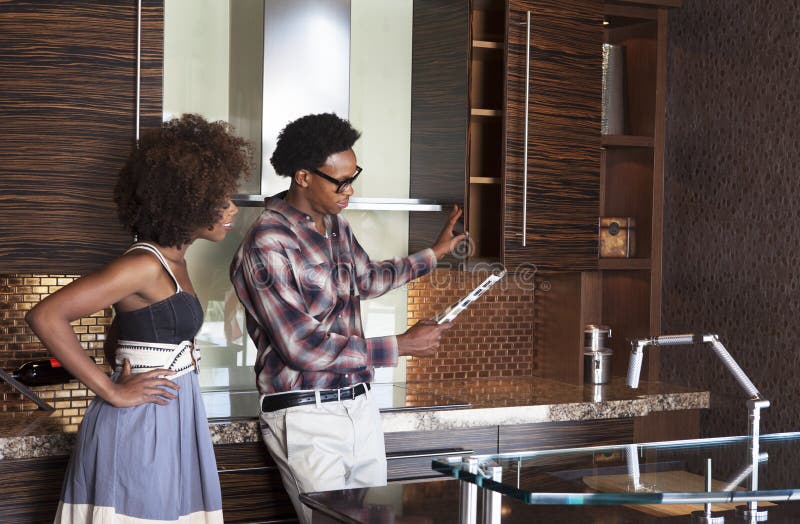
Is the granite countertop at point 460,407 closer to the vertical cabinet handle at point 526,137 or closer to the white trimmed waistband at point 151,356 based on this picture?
the white trimmed waistband at point 151,356

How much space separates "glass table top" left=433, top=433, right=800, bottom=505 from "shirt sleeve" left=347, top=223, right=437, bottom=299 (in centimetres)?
122

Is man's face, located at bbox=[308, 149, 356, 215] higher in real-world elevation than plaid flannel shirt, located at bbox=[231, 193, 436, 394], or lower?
higher

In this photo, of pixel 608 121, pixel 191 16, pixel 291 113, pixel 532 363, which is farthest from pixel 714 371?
pixel 191 16

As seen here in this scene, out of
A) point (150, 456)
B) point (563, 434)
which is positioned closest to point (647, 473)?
point (150, 456)

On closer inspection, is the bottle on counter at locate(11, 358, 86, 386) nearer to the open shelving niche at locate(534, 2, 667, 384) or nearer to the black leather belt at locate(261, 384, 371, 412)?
the black leather belt at locate(261, 384, 371, 412)

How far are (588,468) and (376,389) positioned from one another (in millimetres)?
1702

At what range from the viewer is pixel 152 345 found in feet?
7.90

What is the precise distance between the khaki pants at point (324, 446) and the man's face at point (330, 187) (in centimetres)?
54

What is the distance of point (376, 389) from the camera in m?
3.53

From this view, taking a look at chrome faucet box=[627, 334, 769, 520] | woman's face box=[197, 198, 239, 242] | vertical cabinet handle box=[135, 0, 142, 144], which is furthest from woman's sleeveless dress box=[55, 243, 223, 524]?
chrome faucet box=[627, 334, 769, 520]

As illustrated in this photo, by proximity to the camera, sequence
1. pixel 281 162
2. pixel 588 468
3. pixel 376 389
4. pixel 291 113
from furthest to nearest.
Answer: pixel 376 389
pixel 291 113
pixel 281 162
pixel 588 468

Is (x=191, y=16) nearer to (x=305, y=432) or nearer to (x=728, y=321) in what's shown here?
(x=305, y=432)

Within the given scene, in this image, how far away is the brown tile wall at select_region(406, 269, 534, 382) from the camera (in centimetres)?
380

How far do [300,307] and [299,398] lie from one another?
26 centimetres
